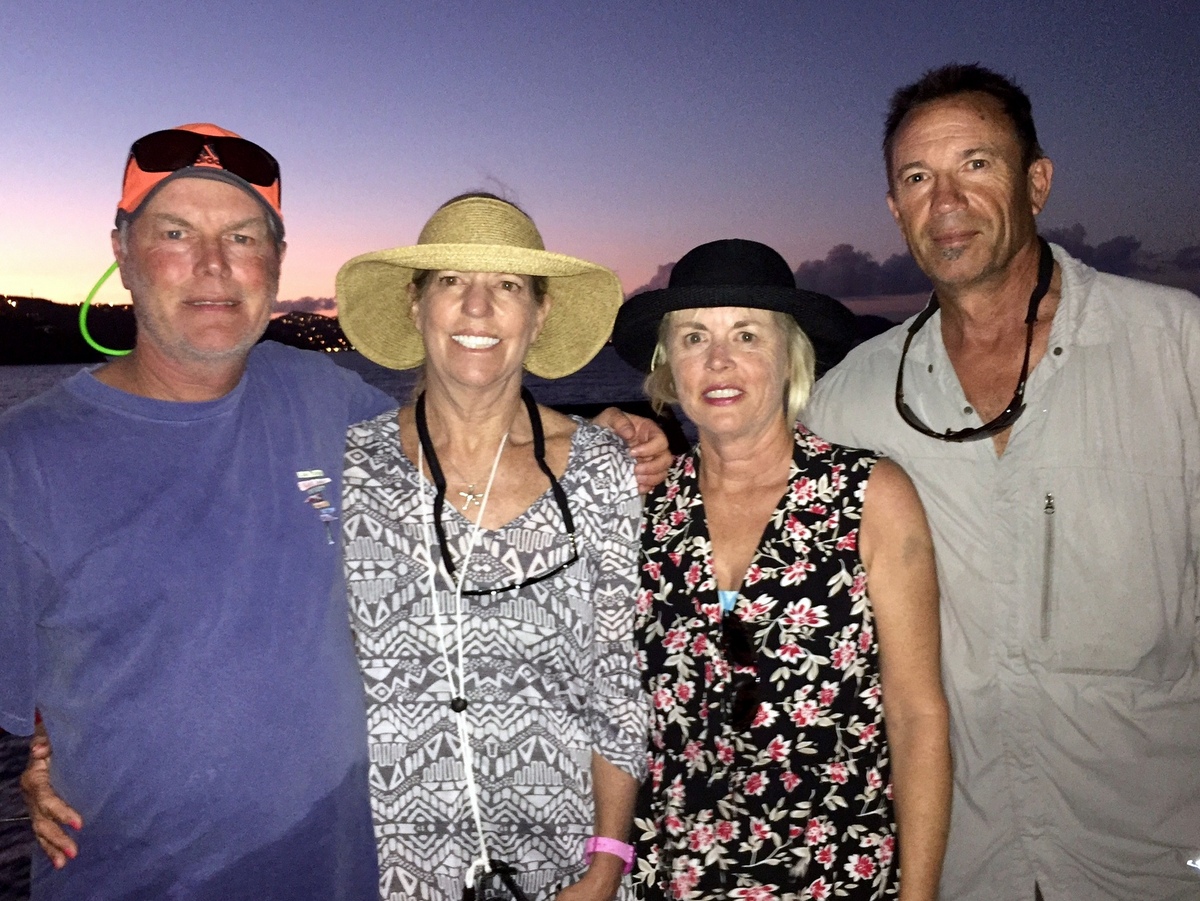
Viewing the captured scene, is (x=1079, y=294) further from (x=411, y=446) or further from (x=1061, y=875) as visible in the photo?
(x=411, y=446)

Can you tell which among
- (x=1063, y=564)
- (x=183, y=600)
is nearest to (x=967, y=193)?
(x=1063, y=564)

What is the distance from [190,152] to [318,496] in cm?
109

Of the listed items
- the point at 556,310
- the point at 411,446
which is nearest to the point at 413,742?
the point at 411,446

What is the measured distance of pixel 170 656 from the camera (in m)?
2.11

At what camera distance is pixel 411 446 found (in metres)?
2.49

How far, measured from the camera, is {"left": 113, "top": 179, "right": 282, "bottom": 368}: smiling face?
2.25 meters

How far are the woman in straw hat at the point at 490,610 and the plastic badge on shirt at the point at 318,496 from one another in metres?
0.06

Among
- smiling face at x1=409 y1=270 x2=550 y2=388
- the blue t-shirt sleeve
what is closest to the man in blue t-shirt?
the blue t-shirt sleeve

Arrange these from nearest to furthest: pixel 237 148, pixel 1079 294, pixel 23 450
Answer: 1. pixel 23 450
2. pixel 237 148
3. pixel 1079 294

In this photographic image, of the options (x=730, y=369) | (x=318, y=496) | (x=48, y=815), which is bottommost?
(x=48, y=815)

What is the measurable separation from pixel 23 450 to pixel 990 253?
296 centimetres

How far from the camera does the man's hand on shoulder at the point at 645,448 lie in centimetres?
258

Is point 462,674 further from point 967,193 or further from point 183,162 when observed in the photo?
point 967,193

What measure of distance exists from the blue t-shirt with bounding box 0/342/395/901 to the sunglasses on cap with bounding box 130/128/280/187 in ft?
2.25
